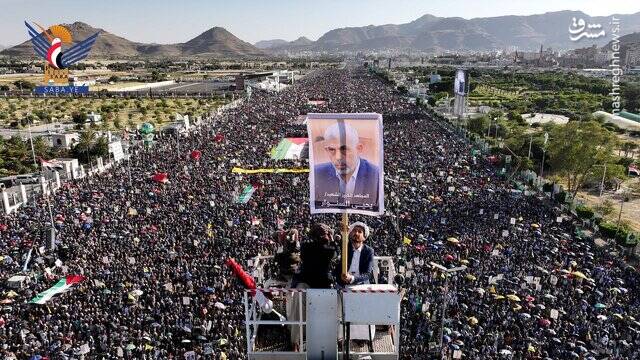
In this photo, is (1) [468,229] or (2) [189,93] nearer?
(1) [468,229]

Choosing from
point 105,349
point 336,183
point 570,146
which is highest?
point 336,183

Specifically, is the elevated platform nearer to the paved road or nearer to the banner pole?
the banner pole

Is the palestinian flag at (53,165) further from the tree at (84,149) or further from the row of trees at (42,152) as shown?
the tree at (84,149)

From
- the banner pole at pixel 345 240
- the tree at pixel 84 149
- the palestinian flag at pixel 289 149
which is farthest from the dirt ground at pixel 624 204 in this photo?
the tree at pixel 84 149

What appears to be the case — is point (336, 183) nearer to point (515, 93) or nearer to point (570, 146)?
point (570, 146)

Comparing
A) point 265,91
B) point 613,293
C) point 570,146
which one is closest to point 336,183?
point 613,293

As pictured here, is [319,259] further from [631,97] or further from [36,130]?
[631,97]

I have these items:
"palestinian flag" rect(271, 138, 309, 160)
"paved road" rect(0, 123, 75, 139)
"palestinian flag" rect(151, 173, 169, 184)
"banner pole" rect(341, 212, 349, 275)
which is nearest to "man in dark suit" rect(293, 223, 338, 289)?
"banner pole" rect(341, 212, 349, 275)
